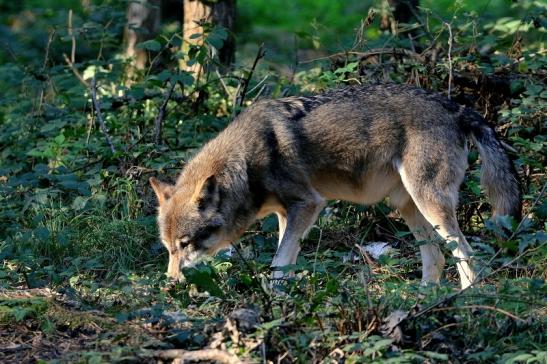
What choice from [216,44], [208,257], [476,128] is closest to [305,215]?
[208,257]

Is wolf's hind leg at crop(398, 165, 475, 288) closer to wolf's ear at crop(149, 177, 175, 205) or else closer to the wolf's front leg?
the wolf's front leg

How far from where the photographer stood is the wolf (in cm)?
689

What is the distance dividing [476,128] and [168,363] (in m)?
3.41

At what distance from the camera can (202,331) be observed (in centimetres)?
503

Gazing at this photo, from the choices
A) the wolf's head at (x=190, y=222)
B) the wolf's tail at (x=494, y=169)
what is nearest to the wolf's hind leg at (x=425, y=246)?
the wolf's tail at (x=494, y=169)

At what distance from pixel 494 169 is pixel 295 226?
63.2 inches

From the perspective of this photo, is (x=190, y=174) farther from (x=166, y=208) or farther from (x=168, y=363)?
(x=168, y=363)

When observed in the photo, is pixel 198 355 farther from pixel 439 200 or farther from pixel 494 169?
pixel 494 169

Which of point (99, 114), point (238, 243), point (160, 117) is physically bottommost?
point (238, 243)

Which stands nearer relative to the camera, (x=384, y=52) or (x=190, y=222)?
(x=190, y=222)

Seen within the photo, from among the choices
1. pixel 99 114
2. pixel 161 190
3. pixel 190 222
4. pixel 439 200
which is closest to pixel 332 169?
pixel 439 200

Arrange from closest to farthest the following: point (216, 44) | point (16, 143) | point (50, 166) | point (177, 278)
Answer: point (177, 278), point (216, 44), point (50, 166), point (16, 143)

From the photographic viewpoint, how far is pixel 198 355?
4.71 meters

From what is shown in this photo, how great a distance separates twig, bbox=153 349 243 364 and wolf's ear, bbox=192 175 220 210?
87.4 inches
